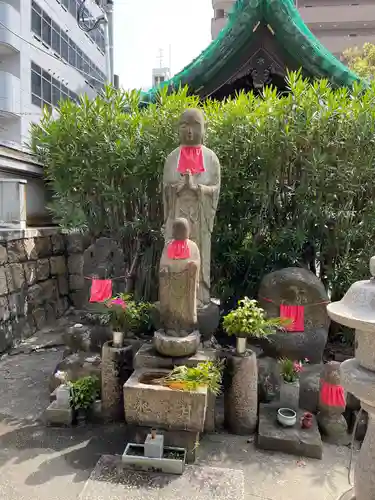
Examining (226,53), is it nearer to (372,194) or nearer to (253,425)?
(372,194)


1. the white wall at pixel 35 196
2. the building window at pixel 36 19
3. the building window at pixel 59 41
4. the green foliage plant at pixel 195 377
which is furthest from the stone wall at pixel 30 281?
the building window at pixel 59 41

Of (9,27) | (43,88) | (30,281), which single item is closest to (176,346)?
(30,281)

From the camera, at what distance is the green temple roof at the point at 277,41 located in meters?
7.73

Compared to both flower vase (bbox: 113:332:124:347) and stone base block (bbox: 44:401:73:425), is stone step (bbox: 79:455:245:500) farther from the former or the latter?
flower vase (bbox: 113:332:124:347)

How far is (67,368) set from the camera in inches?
231

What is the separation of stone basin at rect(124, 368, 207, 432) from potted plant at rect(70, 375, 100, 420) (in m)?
0.99

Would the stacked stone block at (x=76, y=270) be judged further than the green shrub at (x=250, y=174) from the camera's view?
Yes

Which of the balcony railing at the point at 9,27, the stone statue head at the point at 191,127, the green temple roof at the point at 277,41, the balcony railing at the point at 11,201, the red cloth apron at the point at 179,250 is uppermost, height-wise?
the balcony railing at the point at 9,27

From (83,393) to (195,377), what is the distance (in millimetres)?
1628

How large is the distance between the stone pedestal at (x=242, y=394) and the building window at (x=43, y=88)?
41.8 ft

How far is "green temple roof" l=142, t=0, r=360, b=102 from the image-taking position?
25.4 feet

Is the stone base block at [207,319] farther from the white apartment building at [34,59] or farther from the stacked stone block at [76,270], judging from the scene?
the white apartment building at [34,59]

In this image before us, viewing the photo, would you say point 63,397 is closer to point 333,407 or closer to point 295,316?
point 295,316

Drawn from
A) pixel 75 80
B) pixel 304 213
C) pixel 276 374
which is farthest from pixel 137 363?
pixel 75 80
